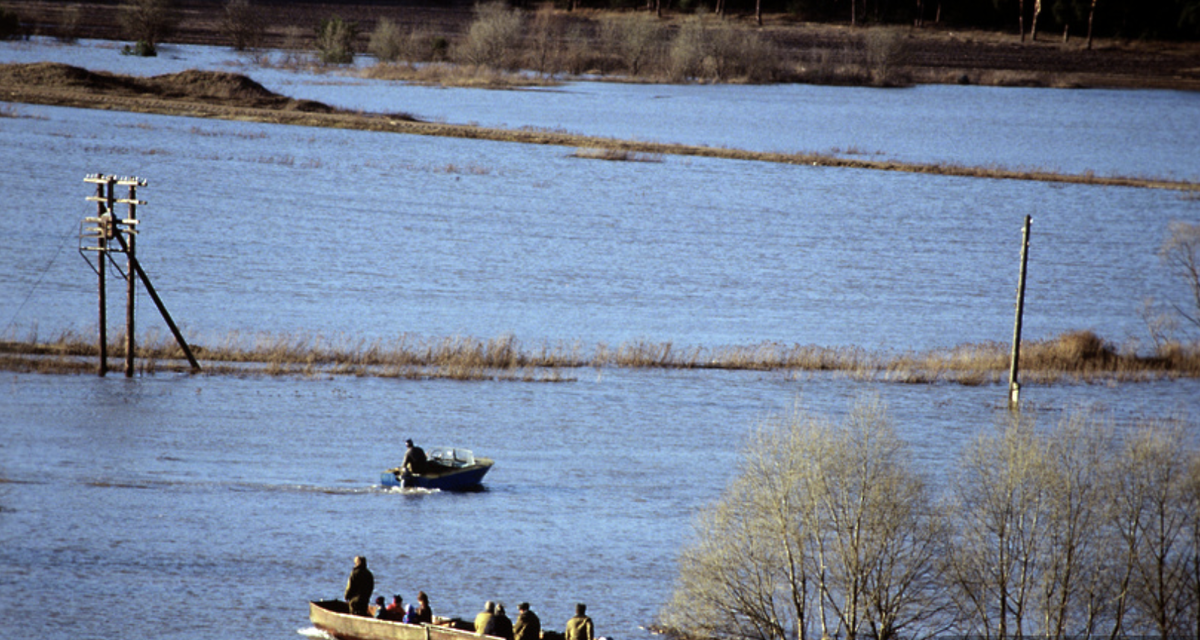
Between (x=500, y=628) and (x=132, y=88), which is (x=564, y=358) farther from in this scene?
(x=132, y=88)

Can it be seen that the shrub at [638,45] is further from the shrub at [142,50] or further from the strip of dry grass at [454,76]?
the shrub at [142,50]

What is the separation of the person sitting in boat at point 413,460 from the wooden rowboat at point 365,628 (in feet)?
29.9

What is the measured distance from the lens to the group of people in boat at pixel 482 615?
25422 mm

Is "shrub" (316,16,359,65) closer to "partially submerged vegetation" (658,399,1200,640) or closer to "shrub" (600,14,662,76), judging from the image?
"shrub" (600,14,662,76)

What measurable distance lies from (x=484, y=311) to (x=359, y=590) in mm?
31648

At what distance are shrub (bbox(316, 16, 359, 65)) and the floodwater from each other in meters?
9.51

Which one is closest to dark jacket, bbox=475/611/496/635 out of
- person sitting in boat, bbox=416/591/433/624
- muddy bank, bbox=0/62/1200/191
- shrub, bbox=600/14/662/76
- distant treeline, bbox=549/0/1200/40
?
person sitting in boat, bbox=416/591/433/624

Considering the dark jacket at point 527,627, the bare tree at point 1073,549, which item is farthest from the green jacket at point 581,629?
the bare tree at point 1073,549

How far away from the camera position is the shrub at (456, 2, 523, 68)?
443 feet

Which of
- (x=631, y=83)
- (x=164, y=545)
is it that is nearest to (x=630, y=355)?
(x=164, y=545)

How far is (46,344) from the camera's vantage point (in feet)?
154

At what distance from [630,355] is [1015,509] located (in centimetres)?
2293

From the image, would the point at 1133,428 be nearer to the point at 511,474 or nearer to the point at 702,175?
the point at 511,474

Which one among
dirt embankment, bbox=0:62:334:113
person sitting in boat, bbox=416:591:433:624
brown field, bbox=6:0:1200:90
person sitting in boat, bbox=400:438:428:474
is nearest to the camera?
person sitting in boat, bbox=416:591:433:624
